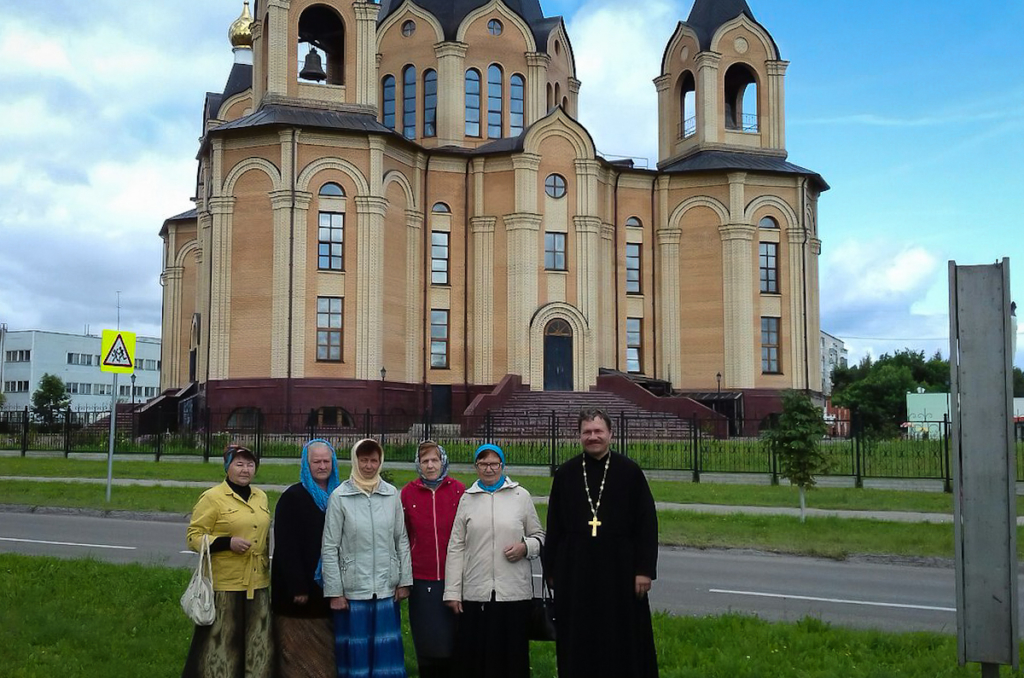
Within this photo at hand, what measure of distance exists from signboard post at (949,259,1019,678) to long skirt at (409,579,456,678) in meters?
2.90

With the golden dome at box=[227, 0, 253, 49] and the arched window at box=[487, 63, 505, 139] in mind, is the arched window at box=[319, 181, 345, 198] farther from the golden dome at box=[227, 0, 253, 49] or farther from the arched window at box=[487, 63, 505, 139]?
the golden dome at box=[227, 0, 253, 49]

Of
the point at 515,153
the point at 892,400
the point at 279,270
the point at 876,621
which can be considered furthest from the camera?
the point at 892,400

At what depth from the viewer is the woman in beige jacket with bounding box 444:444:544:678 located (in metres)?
6.01

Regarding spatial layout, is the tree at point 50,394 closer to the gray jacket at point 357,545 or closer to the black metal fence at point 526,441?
the black metal fence at point 526,441

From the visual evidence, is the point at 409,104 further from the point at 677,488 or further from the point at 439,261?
the point at 677,488

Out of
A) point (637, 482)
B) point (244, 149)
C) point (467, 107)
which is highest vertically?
point (467, 107)

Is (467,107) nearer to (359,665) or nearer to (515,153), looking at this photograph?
(515,153)

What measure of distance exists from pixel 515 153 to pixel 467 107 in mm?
4556

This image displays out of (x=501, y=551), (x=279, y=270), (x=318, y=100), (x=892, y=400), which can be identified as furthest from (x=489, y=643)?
(x=892, y=400)

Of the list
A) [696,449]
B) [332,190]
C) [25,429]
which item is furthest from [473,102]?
[696,449]

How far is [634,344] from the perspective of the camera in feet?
135

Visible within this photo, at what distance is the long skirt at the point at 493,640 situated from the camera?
5992 millimetres

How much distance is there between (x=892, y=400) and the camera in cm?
8075

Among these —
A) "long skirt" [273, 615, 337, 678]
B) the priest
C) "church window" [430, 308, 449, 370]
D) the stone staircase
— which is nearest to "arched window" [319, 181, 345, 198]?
"church window" [430, 308, 449, 370]
